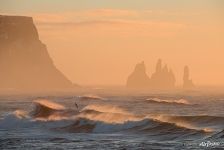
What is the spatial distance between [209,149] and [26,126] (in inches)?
967

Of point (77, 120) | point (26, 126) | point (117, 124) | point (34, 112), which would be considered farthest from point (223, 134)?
point (34, 112)

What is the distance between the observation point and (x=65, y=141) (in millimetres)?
38219

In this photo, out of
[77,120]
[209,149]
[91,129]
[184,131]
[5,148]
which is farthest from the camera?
[77,120]

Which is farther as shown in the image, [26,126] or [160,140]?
[26,126]

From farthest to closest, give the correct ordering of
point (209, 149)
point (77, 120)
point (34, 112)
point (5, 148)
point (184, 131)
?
point (34, 112) < point (77, 120) < point (184, 131) < point (5, 148) < point (209, 149)

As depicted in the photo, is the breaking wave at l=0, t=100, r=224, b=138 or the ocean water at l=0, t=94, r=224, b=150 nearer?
the ocean water at l=0, t=94, r=224, b=150

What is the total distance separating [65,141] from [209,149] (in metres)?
9.89

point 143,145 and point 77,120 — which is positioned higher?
point 77,120

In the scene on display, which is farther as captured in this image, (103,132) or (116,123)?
(116,123)

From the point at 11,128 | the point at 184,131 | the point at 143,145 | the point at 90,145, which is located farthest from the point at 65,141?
the point at 11,128

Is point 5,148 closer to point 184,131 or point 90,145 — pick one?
point 90,145

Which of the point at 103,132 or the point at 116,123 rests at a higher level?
the point at 116,123

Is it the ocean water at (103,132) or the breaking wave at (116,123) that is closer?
the ocean water at (103,132)

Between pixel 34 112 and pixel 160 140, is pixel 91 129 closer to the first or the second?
pixel 160 140
